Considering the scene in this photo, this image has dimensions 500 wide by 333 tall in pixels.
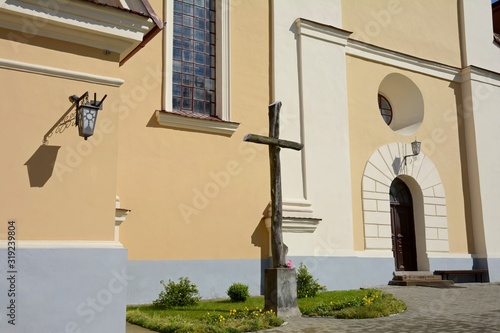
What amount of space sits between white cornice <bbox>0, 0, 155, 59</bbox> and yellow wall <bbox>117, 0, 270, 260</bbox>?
3695mm

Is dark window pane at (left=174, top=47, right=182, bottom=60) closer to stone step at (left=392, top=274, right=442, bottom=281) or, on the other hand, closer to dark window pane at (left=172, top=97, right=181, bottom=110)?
dark window pane at (left=172, top=97, right=181, bottom=110)

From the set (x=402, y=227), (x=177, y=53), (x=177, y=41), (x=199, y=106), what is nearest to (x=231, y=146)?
(x=199, y=106)

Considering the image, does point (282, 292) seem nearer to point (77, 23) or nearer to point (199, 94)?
point (77, 23)

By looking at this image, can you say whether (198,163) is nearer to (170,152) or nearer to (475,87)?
(170,152)

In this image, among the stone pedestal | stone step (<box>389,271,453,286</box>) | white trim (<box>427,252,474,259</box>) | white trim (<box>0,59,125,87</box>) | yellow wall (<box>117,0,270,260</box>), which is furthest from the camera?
white trim (<box>427,252,474,259</box>)

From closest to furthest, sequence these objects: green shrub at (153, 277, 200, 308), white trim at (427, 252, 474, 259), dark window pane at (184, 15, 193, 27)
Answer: green shrub at (153, 277, 200, 308)
dark window pane at (184, 15, 193, 27)
white trim at (427, 252, 474, 259)

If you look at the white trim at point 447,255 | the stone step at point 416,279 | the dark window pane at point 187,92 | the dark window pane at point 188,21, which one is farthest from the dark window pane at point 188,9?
the white trim at point 447,255

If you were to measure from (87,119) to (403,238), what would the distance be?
11431 millimetres

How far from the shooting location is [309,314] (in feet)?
31.1

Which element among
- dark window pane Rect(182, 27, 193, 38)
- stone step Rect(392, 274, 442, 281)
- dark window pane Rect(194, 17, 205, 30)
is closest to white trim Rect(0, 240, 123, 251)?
dark window pane Rect(182, 27, 193, 38)

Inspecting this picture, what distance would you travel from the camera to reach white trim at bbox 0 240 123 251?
22.2 ft

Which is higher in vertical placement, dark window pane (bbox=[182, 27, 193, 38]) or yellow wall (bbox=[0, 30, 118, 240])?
dark window pane (bbox=[182, 27, 193, 38])

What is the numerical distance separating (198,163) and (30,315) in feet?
19.6

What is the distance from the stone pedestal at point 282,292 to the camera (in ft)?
29.7
